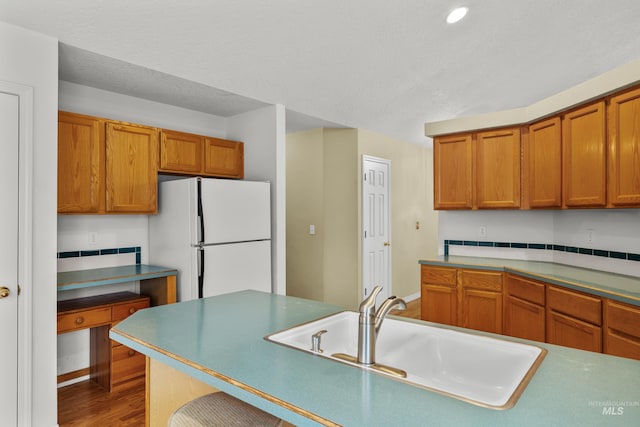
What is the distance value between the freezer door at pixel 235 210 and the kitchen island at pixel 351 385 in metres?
1.74

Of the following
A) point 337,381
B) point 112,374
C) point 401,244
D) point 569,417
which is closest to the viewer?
point 569,417

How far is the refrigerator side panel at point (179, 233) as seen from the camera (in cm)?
313

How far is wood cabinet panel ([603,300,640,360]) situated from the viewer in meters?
2.17

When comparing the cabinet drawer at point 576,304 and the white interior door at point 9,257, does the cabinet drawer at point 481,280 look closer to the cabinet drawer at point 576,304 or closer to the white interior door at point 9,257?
the cabinet drawer at point 576,304

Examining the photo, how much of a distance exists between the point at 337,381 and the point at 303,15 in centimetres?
249

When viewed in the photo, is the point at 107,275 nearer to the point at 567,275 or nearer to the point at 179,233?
the point at 179,233

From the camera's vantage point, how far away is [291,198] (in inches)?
207

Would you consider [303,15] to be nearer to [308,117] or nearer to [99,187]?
[308,117]

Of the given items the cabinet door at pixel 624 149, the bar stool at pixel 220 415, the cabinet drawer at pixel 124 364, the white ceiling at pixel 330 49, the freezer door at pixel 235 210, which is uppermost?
the white ceiling at pixel 330 49

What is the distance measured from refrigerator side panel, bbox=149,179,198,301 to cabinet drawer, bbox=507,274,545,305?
105 inches

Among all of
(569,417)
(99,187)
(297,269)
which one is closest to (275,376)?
(569,417)

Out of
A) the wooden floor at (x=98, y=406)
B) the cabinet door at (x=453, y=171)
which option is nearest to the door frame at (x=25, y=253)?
the wooden floor at (x=98, y=406)

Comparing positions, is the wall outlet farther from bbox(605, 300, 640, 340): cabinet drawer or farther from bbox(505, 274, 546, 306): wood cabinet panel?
bbox(605, 300, 640, 340): cabinet drawer

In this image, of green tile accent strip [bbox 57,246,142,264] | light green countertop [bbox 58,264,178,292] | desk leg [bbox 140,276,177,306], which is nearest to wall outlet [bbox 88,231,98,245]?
green tile accent strip [bbox 57,246,142,264]
